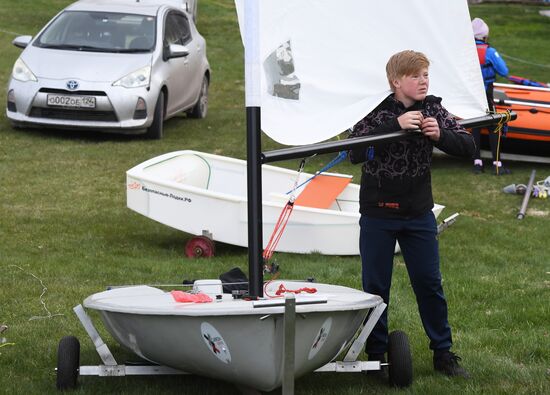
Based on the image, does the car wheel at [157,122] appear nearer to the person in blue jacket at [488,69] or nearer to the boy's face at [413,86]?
the person in blue jacket at [488,69]

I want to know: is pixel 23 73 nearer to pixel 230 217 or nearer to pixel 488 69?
pixel 488 69

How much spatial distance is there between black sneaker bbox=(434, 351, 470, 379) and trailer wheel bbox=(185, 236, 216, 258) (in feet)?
11.1

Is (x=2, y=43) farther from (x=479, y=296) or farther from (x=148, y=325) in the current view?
Result: (x=148, y=325)

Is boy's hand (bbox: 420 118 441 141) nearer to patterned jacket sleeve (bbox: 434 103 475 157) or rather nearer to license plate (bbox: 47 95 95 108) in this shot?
patterned jacket sleeve (bbox: 434 103 475 157)

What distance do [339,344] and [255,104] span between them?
47.0 inches

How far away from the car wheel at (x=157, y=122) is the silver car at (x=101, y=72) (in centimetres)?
1

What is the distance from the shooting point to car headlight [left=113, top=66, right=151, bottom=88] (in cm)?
1379

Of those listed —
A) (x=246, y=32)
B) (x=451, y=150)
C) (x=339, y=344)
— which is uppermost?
(x=246, y=32)

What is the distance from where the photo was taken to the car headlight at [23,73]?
13.8 m

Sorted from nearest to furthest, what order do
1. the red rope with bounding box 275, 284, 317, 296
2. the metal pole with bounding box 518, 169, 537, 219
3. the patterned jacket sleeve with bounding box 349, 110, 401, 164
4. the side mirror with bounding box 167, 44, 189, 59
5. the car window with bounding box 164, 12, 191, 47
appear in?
the patterned jacket sleeve with bounding box 349, 110, 401, 164, the red rope with bounding box 275, 284, 317, 296, the metal pole with bounding box 518, 169, 537, 219, the side mirror with bounding box 167, 44, 189, 59, the car window with bounding box 164, 12, 191, 47

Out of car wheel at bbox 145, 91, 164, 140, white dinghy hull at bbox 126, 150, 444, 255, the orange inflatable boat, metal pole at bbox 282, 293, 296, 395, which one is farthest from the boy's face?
car wheel at bbox 145, 91, 164, 140

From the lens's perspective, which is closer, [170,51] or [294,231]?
[294,231]

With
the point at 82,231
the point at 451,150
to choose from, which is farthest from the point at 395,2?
the point at 82,231

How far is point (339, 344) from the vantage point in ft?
16.4
